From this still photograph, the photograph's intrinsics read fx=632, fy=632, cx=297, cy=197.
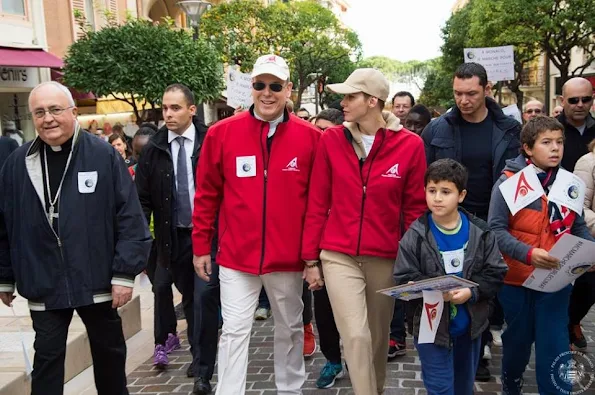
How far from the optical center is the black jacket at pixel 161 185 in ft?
16.4

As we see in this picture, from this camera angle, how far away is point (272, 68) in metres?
4.02

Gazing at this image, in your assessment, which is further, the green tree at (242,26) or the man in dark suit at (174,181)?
the green tree at (242,26)

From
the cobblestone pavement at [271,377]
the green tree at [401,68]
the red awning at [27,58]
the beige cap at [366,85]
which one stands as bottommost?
the cobblestone pavement at [271,377]

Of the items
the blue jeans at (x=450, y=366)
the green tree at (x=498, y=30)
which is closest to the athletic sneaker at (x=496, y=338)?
the blue jeans at (x=450, y=366)

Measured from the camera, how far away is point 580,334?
5.24 meters

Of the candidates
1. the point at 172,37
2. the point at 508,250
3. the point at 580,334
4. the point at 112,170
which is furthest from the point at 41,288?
the point at 172,37

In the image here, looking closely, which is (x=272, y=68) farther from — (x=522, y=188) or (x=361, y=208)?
(x=522, y=188)

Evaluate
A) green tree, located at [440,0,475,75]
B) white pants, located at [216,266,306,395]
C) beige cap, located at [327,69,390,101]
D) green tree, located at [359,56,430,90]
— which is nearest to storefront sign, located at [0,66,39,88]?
white pants, located at [216,266,306,395]

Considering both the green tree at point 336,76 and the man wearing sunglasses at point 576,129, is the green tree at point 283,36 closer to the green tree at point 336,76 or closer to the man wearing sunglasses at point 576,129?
the green tree at point 336,76

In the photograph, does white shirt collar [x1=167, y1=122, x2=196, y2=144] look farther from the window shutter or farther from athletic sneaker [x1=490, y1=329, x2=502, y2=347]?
the window shutter

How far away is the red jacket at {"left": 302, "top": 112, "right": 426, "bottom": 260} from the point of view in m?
3.83

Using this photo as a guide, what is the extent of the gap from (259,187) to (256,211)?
6.0 inches

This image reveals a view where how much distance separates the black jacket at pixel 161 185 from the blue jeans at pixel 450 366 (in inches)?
89.9

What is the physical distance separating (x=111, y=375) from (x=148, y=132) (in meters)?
3.70
